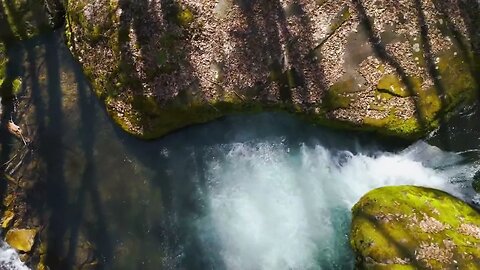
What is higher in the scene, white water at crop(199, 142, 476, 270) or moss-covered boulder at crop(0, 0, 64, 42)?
moss-covered boulder at crop(0, 0, 64, 42)

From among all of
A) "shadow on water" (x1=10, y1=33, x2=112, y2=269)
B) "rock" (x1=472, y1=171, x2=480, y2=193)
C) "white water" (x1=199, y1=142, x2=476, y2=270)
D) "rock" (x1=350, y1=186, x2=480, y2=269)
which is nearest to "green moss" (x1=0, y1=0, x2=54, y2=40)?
"shadow on water" (x1=10, y1=33, x2=112, y2=269)

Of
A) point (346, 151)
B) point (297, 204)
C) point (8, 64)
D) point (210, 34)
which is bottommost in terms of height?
point (297, 204)

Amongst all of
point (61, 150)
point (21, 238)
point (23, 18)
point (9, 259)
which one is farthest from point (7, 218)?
point (23, 18)

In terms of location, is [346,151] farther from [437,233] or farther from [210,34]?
[210,34]

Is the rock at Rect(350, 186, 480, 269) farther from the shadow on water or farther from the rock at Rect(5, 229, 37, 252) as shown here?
the rock at Rect(5, 229, 37, 252)

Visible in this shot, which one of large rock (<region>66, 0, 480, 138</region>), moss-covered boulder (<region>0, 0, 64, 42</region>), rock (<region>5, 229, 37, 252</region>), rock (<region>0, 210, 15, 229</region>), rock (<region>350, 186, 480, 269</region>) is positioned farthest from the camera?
moss-covered boulder (<region>0, 0, 64, 42</region>)

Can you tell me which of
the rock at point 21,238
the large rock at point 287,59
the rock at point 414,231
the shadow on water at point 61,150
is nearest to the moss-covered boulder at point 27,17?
the shadow on water at point 61,150

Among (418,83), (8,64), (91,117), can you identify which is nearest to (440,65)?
(418,83)
